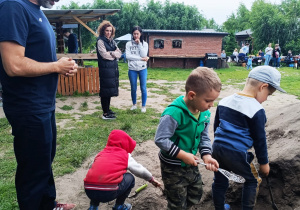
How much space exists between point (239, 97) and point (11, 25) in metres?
1.87

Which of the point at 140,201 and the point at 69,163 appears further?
the point at 69,163

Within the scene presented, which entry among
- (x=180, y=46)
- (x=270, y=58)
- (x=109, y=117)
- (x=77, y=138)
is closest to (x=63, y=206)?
(x=77, y=138)

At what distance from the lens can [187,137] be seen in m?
2.15

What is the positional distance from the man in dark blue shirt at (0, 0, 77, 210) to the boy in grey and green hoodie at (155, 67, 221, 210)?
35.4 inches

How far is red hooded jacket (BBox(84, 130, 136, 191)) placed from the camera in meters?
2.24

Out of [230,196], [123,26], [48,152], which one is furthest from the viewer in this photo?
[123,26]

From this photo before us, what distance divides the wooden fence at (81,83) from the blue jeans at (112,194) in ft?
23.1

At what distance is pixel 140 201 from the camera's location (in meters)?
2.90

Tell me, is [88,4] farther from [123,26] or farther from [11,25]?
[11,25]

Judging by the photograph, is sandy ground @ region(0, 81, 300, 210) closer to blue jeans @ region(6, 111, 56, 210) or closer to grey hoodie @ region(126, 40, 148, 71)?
blue jeans @ region(6, 111, 56, 210)

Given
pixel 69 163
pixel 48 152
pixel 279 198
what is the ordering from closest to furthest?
pixel 48 152
pixel 279 198
pixel 69 163

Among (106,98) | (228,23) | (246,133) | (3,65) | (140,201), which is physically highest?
(228,23)

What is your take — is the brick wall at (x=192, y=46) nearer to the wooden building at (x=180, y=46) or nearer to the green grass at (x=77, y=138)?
the wooden building at (x=180, y=46)

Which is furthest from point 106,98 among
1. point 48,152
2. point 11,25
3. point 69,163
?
point 11,25
